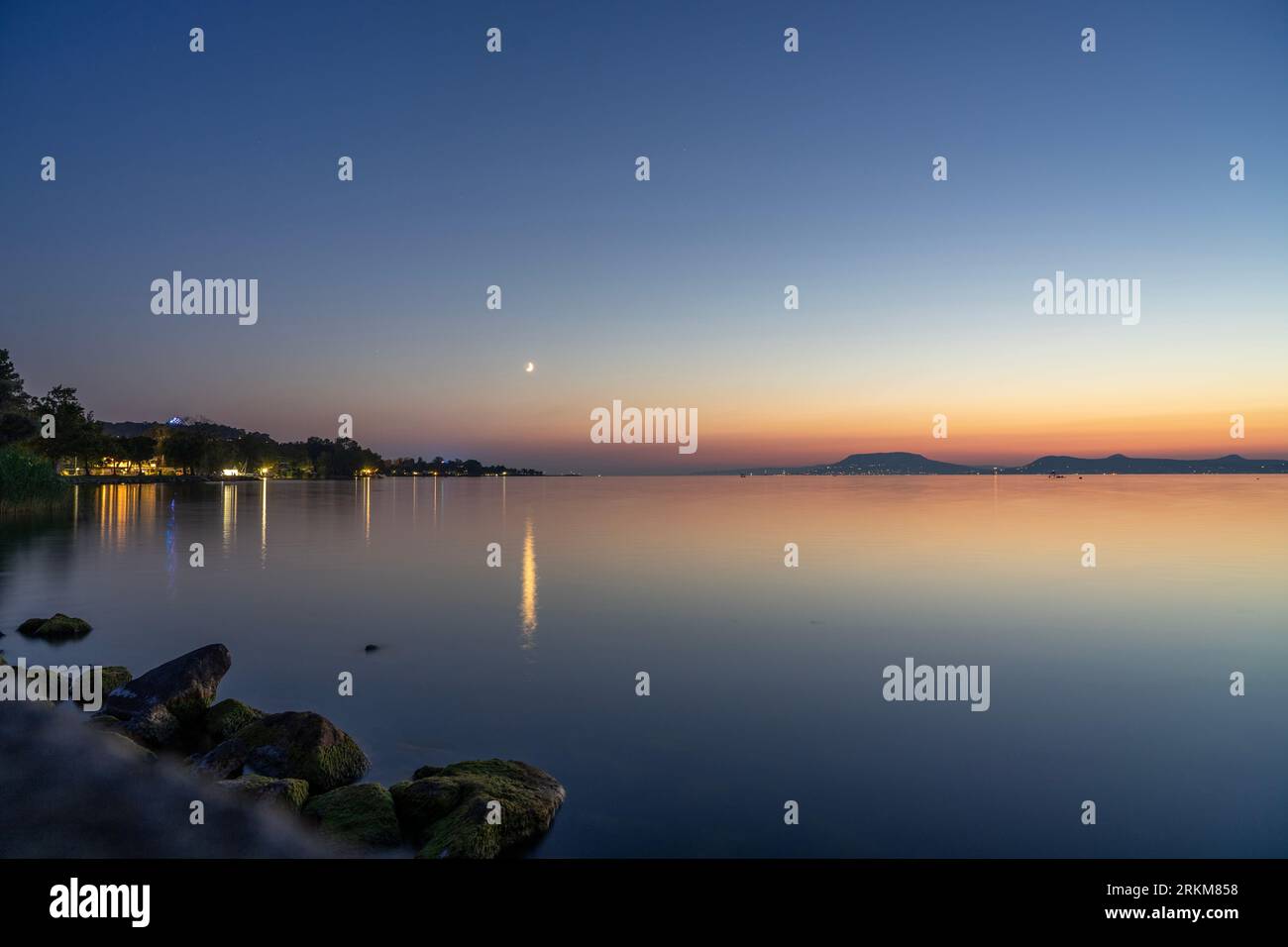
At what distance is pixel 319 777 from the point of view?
1196 centimetres

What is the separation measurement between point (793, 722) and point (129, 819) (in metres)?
12.9

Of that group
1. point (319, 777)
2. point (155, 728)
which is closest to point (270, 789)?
point (319, 777)

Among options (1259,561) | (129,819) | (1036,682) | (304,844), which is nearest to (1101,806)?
(1036,682)

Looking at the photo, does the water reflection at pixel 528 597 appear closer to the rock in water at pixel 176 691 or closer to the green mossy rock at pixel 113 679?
the rock in water at pixel 176 691

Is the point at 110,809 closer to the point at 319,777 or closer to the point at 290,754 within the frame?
the point at 290,754

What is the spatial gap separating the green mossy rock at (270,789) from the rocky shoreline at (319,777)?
0.01m

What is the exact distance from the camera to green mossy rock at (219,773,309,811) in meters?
10.2

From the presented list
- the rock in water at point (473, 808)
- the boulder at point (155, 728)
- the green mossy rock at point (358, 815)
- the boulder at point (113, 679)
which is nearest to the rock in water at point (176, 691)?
the boulder at point (155, 728)

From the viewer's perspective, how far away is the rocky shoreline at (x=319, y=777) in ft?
32.9

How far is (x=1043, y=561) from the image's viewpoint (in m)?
43.4

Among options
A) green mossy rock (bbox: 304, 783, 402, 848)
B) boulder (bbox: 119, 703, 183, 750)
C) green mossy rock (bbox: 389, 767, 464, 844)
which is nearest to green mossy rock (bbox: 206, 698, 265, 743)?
boulder (bbox: 119, 703, 183, 750)

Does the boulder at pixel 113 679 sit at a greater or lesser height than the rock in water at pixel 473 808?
greater

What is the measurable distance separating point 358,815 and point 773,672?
13463 mm
